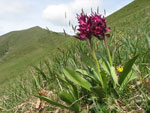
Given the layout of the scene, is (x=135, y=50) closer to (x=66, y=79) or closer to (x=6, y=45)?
(x=66, y=79)

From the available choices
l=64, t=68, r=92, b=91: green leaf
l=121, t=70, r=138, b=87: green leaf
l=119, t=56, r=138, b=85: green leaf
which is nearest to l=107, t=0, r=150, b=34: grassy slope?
l=121, t=70, r=138, b=87: green leaf

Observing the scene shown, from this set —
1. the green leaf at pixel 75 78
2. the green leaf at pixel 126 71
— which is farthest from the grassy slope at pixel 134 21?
the green leaf at pixel 75 78

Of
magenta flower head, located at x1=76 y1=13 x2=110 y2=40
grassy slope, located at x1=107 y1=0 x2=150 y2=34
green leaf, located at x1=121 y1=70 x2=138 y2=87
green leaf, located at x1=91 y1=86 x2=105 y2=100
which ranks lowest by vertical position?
green leaf, located at x1=91 y1=86 x2=105 y2=100

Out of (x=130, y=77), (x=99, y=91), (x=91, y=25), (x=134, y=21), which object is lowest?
(x=99, y=91)

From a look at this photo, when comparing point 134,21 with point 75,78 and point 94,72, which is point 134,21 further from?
point 75,78

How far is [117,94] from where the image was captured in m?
1.94

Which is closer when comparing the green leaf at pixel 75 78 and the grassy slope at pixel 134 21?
the green leaf at pixel 75 78

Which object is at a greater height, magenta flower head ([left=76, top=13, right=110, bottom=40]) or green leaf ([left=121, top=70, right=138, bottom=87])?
magenta flower head ([left=76, top=13, right=110, bottom=40])

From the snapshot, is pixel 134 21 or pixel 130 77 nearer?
pixel 130 77

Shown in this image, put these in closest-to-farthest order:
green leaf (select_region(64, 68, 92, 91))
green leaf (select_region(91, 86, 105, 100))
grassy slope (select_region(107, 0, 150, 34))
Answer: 1. green leaf (select_region(91, 86, 105, 100))
2. green leaf (select_region(64, 68, 92, 91))
3. grassy slope (select_region(107, 0, 150, 34))

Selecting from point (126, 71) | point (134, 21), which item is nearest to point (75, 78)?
point (126, 71)

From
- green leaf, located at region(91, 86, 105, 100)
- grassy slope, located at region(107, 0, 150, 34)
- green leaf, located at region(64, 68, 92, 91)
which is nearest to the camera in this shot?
green leaf, located at region(91, 86, 105, 100)

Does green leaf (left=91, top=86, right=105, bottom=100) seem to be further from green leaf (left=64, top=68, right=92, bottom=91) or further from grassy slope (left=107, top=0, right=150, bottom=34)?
grassy slope (left=107, top=0, right=150, bottom=34)

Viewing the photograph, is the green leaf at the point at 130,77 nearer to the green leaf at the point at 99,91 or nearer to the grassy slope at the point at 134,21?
the green leaf at the point at 99,91
